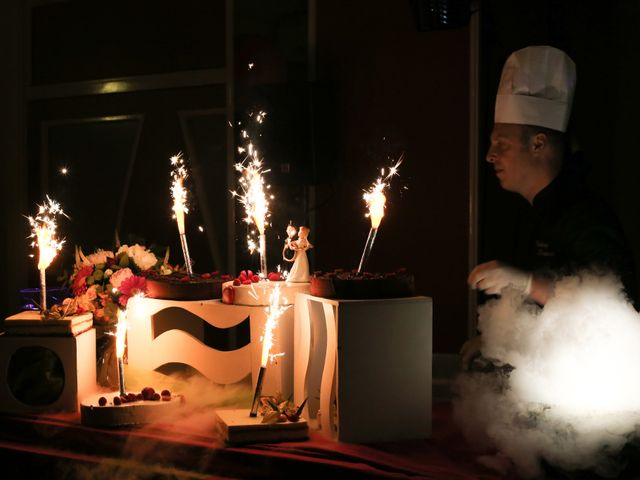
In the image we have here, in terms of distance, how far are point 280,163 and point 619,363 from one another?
7.97 feet

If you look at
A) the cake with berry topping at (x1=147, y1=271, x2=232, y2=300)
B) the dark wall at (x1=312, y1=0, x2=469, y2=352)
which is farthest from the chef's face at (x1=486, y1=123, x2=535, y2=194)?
the dark wall at (x1=312, y1=0, x2=469, y2=352)

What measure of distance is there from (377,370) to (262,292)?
48 centimetres

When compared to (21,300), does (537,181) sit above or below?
above

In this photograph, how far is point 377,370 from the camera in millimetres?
1936

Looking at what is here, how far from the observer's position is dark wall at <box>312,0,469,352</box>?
381 cm

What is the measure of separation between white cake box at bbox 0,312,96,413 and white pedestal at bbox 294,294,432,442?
830mm

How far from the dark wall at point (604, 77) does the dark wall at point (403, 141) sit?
20.4 inches

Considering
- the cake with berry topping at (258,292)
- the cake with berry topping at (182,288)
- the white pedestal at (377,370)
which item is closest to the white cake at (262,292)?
the cake with berry topping at (258,292)

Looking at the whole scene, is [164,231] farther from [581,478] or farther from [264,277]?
[581,478]

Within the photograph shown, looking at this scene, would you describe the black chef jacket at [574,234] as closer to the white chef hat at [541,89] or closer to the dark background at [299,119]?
the white chef hat at [541,89]

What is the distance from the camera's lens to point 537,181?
1.96 meters

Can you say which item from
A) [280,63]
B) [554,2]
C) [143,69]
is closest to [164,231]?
[143,69]

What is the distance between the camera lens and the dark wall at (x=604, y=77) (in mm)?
3266

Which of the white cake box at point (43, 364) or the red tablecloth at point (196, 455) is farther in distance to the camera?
the white cake box at point (43, 364)
